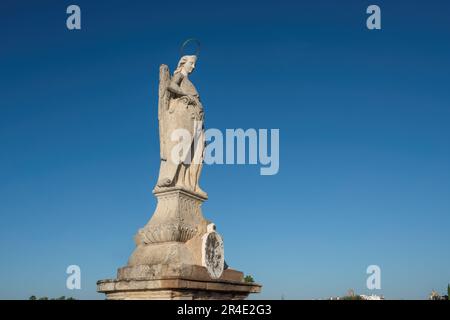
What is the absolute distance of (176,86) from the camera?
1259cm

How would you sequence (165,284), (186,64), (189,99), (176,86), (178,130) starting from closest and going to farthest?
(165,284), (178,130), (176,86), (189,99), (186,64)

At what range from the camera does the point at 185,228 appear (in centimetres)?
1152

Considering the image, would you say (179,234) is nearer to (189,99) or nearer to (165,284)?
(165,284)

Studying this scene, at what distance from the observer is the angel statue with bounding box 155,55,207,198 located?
12281 mm

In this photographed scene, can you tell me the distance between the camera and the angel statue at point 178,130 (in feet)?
40.3

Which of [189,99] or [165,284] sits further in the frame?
[189,99]

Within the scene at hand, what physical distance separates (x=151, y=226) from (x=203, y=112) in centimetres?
338

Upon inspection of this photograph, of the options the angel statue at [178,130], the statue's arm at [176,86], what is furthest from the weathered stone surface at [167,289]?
the statue's arm at [176,86]

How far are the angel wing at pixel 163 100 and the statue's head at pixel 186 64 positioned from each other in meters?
0.68

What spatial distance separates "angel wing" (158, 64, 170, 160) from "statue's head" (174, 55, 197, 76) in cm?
68

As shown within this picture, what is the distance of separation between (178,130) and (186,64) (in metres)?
1.91

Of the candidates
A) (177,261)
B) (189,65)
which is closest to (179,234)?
(177,261)
